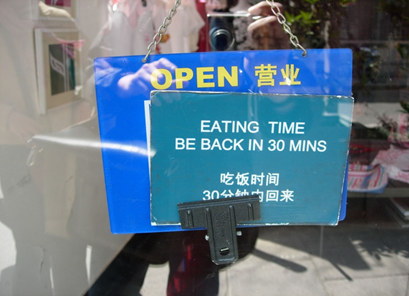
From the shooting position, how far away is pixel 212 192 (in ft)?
3.73

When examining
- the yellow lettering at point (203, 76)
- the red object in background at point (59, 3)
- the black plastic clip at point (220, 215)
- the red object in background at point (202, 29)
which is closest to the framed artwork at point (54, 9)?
the red object in background at point (59, 3)

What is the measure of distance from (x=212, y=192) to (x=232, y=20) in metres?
1.19

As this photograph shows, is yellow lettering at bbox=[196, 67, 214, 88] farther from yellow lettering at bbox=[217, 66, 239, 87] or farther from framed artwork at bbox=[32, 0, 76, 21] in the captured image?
framed artwork at bbox=[32, 0, 76, 21]

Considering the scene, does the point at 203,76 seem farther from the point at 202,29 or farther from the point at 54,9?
the point at 202,29

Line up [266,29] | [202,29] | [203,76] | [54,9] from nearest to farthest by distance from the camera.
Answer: [203,76] → [54,9] → [266,29] → [202,29]

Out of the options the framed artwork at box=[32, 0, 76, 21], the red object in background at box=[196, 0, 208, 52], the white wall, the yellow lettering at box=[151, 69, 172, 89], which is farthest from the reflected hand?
the yellow lettering at box=[151, 69, 172, 89]

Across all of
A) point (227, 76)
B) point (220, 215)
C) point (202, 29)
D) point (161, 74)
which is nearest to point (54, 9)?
point (202, 29)

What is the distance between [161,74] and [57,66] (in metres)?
0.96

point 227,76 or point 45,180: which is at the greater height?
point 227,76

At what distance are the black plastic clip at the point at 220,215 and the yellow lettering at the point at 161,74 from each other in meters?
0.32

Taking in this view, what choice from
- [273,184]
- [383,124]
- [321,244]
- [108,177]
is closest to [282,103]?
[273,184]

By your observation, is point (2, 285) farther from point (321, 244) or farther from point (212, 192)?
point (321, 244)

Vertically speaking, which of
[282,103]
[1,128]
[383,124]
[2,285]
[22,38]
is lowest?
[2,285]

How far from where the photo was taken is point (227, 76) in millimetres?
1086
